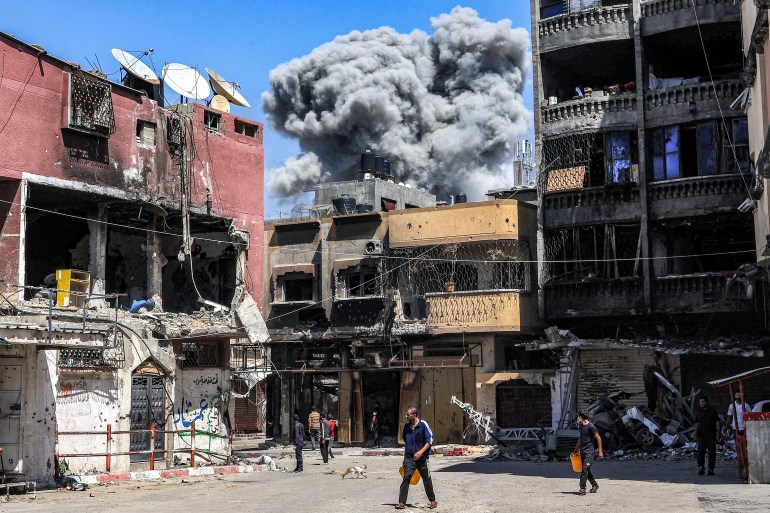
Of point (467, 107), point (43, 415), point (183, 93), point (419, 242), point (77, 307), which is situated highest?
point (467, 107)

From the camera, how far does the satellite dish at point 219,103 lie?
123ft

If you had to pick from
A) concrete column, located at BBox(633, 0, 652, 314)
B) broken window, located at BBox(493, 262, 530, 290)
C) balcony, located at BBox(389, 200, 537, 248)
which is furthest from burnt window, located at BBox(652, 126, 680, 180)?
broken window, located at BBox(493, 262, 530, 290)

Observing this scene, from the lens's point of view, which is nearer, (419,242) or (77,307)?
(77,307)

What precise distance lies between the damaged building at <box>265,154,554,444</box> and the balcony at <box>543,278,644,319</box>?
129cm

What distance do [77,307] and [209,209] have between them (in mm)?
7322

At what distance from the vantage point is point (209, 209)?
3466 cm

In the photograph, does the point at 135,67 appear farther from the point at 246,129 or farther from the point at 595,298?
the point at 595,298

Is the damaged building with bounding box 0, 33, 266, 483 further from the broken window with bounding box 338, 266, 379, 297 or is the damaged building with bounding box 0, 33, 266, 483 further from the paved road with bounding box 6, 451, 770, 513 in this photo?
the broken window with bounding box 338, 266, 379, 297

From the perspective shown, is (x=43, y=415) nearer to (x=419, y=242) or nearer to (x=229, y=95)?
(x=229, y=95)

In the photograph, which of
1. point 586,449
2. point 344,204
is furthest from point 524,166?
point 586,449

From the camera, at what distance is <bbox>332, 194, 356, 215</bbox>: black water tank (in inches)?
1957

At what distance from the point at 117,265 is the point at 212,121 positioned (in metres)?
5.77

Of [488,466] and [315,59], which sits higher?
[315,59]

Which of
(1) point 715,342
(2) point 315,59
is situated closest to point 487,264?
(1) point 715,342
